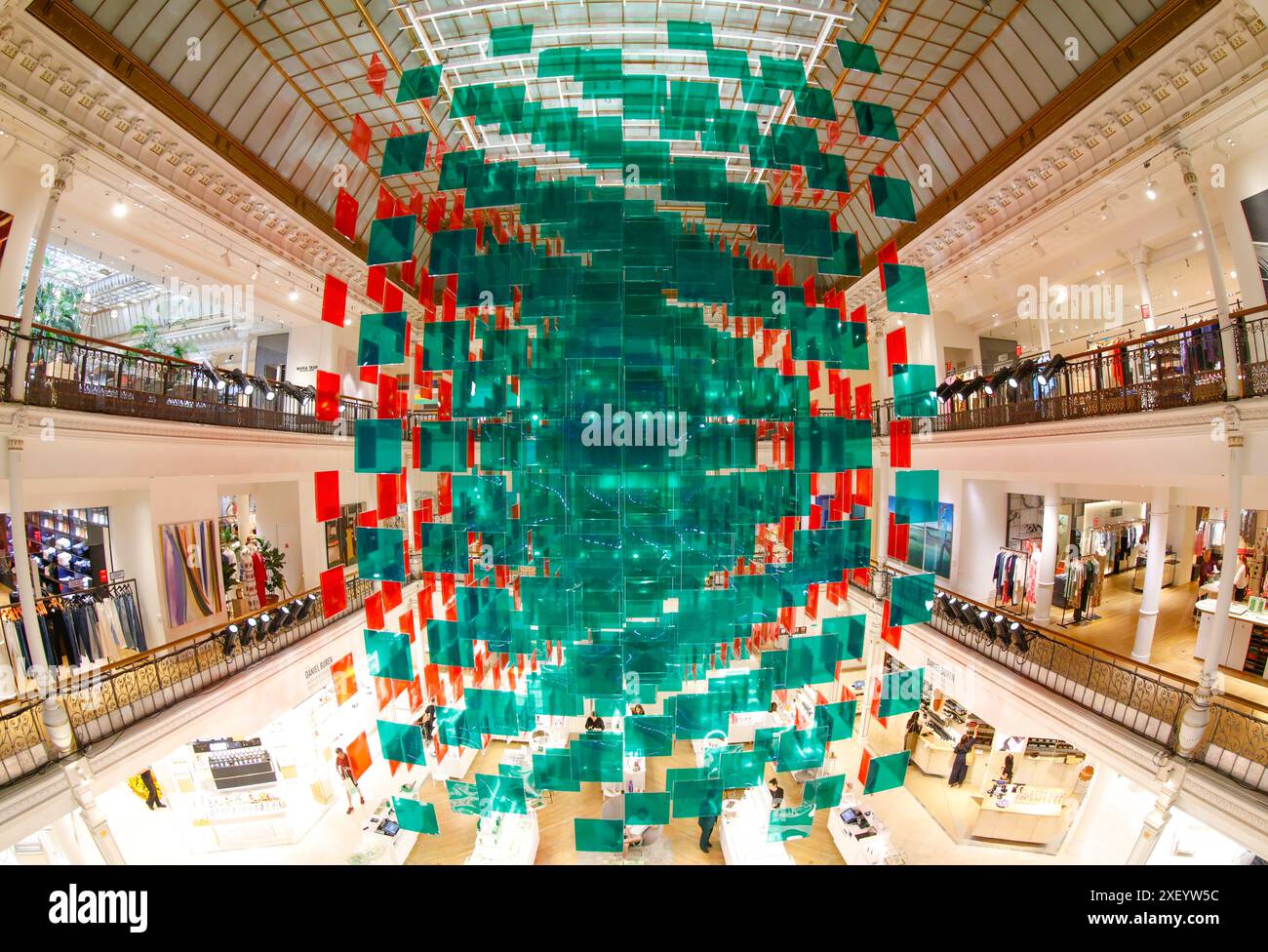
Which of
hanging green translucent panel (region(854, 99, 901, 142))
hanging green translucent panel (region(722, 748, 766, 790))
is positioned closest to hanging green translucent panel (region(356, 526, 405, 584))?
hanging green translucent panel (region(722, 748, 766, 790))

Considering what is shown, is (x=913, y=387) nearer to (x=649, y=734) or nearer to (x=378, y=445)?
(x=649, y=734)

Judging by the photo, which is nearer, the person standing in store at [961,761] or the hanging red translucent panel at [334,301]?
the hanging red translucent panel at [334,301]

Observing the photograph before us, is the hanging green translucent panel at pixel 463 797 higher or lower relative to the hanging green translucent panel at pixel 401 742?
lower

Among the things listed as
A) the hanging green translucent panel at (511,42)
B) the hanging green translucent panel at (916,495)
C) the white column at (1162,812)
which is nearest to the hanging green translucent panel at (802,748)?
the hanging green translucent panel at (916,495)

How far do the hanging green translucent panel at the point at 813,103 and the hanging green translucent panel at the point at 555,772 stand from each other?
4.08 m

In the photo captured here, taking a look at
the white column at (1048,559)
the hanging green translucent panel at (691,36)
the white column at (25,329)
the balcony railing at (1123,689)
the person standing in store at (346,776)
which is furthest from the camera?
the person standing in store at (346,776)

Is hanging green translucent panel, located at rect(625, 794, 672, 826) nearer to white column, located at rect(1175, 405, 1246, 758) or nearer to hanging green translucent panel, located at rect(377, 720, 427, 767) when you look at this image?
hanging green translucent panel, located at rect(377, 720, 427, 767)

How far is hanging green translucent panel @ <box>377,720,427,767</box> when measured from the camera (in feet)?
10.8

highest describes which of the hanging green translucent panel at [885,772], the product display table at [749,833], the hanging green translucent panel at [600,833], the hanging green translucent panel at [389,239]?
the hanging green translucent panel at [389,239]

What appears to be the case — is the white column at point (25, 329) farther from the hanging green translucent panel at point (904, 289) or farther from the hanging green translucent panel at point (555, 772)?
the hanging green translucent panel at point (904, 289)

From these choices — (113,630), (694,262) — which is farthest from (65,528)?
(694,262)

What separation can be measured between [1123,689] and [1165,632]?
4.53m

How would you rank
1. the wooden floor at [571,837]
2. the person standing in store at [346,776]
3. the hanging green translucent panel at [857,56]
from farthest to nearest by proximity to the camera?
the person standing in store at [346,776] → the wooden floor at [571,837] → the hanging green translucent panel at [857,56]

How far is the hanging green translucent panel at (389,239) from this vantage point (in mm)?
3395
